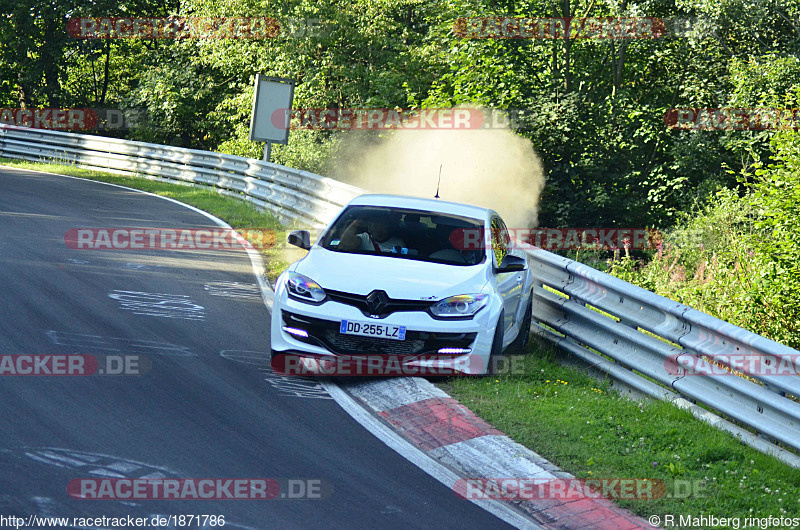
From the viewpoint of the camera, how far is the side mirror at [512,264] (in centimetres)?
880

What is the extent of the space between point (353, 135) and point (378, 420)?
841 inches

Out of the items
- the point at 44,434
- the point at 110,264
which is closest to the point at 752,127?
the point at 110,264

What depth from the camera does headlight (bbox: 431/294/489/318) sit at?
8.11 m

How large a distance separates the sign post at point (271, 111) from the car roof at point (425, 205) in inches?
491
